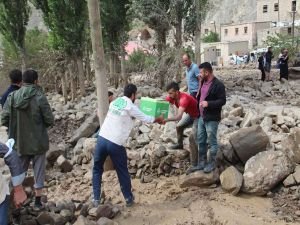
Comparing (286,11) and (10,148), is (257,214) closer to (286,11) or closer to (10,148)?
(10,148)

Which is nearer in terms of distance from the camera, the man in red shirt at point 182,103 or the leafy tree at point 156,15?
the man in red shirt at point 182,103

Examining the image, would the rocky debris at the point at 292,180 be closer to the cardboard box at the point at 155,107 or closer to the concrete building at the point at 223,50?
the cardboard box at the point at 155,107

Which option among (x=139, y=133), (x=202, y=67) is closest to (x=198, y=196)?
(x=202, y=67)

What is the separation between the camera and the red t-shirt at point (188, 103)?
21.4 feet

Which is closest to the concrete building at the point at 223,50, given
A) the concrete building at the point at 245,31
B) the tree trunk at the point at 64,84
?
the concrete building at the point at 245,31

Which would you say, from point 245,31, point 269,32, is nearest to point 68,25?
point 269,32

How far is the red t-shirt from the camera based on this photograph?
6.53m

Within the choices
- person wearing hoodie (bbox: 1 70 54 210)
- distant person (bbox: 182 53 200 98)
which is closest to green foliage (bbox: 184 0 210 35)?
distant person (bbox: 182 53 200 98)

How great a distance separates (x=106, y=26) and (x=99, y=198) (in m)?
14.6

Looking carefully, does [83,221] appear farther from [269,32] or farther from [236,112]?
[269,32]

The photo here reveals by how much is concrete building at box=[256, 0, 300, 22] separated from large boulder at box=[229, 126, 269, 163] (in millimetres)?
59264

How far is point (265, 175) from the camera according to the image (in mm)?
6305

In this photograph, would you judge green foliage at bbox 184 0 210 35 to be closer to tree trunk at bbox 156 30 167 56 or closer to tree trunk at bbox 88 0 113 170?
tree trunk at bbox 156 30 167 56

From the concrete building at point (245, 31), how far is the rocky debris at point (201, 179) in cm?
5574
